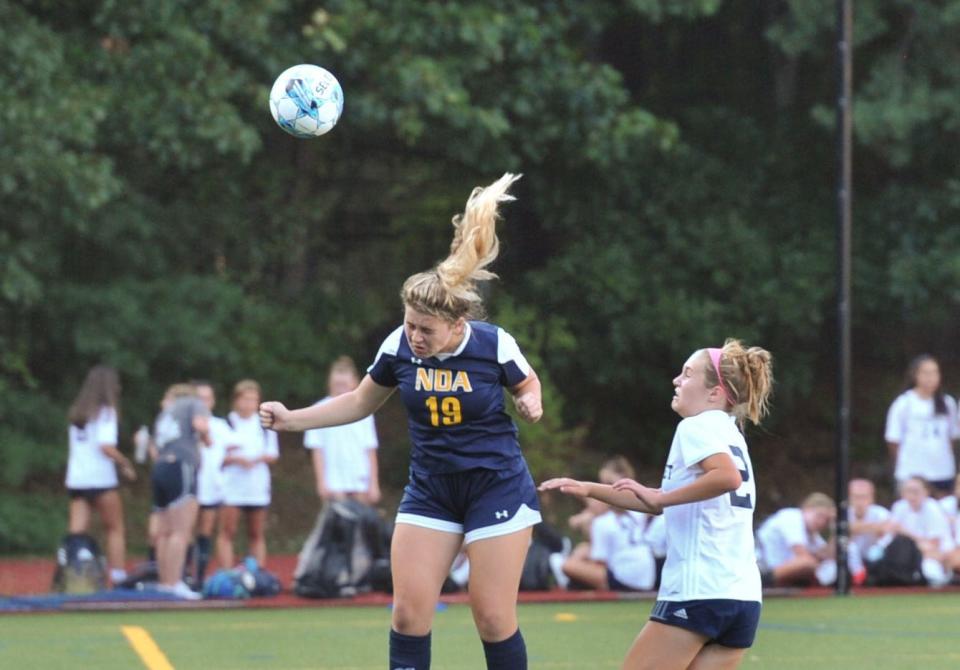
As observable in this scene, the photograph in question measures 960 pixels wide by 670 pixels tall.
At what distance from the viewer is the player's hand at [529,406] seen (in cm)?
630

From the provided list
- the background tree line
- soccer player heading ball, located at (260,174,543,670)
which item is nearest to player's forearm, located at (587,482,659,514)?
soccer player heading ball, located at (260,174,543,670)

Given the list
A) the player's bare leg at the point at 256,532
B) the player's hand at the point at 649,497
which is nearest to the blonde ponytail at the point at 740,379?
the player's hand at the point at 649,497

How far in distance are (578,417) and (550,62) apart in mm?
5775

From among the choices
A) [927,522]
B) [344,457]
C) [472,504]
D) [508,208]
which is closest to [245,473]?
[344,457]

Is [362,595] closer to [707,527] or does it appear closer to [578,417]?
[707,527]

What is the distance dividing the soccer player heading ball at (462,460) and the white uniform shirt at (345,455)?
20.4ft

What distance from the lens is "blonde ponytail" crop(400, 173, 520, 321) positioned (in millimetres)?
6230

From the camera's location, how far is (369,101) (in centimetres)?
1703

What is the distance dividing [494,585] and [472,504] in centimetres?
32

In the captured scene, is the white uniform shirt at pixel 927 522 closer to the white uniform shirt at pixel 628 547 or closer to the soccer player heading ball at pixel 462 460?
the white uniform shirt at pixel 628 547

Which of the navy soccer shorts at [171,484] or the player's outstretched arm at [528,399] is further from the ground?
the player's outstretched arm at [528,399]

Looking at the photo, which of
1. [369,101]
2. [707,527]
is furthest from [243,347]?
[707,527]

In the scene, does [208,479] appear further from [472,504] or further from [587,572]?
[472,504]

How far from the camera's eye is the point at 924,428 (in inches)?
556
